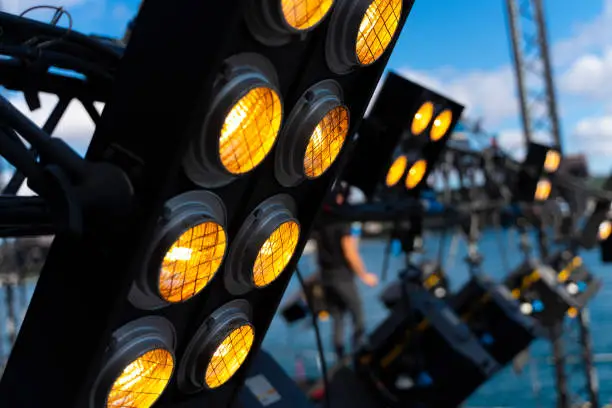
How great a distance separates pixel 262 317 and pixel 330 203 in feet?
3.54

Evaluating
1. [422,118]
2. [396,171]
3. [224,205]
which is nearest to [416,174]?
[396,171]

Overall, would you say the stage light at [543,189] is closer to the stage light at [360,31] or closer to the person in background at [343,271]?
the person in background at [343,271]

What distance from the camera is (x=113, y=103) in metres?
0.90

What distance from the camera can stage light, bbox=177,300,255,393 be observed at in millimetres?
1095

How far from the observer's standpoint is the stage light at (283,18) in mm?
846

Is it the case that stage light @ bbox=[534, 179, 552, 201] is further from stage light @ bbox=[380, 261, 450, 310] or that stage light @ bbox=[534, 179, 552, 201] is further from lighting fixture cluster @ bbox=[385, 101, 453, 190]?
lighting fixture cluster @ bbox=[385, 101, 453, 190]

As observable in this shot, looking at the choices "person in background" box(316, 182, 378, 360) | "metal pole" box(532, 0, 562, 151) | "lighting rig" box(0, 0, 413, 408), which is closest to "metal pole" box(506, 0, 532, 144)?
"metal pole" box(532, 0, 562, 151)

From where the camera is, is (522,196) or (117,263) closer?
(117,263)

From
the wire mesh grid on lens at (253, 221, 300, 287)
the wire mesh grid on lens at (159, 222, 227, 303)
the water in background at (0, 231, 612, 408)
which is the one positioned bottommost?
the water in background at (0, 231, 612, 408)

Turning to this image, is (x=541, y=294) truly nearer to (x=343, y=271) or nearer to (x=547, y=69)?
(x=343, y=271)

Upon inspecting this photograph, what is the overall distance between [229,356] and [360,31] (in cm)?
61

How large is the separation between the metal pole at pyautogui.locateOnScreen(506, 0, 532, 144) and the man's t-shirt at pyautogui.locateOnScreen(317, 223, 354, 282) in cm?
208

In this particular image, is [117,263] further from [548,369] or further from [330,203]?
[548,369]

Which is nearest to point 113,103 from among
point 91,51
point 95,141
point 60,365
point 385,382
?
point 95,141
